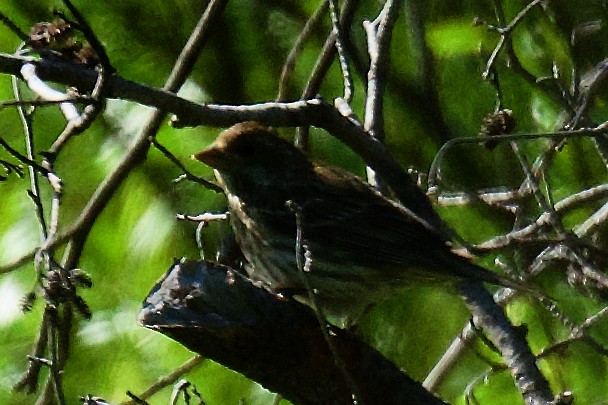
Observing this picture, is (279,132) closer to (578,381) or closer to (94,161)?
(94,161)

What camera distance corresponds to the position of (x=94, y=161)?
482cm

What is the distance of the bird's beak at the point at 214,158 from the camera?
4016 millimetres

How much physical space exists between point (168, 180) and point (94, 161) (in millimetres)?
348

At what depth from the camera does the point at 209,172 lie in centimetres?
488

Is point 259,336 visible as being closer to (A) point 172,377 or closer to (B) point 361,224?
(B) point 361,224

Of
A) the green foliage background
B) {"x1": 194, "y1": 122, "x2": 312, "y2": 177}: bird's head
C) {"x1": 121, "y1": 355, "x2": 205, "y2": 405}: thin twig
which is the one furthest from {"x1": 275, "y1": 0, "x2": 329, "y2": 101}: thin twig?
{"x1": 121, "y1": 355, "x2": 205, "y2": 405}: thin twig

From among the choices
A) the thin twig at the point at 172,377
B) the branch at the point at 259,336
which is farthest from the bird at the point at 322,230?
the branch at the point at 259,336

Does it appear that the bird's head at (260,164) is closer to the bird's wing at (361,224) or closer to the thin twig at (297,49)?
the bird's wing at (361,224)

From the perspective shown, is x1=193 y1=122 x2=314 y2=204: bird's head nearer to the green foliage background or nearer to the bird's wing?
the bird's wing

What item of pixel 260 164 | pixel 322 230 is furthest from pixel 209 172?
pixel 322 230

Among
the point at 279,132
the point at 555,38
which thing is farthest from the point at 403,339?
the point at 555,38

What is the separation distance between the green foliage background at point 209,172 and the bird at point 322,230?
0.47 metres

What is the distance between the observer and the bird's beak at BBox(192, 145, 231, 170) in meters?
4.02

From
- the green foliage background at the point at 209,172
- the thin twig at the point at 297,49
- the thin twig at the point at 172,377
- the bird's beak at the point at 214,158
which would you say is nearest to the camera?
the bird's beak at the point at 214,158
